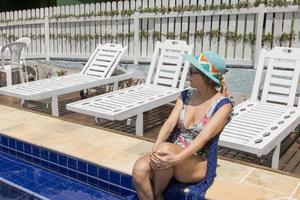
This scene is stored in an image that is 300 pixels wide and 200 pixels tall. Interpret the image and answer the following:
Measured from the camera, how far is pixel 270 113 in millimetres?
4211

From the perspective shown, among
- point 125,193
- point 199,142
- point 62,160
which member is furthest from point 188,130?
point 62,160

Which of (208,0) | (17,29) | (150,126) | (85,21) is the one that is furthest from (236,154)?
(17,29)

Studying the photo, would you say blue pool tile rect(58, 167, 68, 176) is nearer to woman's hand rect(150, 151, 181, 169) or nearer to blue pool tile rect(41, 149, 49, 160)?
blue pool tile rect(41, 149, 49, 160)

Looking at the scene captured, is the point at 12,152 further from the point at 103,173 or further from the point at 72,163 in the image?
the point at 103,173

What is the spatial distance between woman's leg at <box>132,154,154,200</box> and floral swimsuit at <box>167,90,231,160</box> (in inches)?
10.9

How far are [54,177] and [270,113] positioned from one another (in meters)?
2.60

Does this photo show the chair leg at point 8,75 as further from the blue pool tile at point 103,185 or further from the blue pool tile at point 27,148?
the blue pool tile at point 103,185

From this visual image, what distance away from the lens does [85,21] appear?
27.9ft

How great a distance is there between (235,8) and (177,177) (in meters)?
4.51

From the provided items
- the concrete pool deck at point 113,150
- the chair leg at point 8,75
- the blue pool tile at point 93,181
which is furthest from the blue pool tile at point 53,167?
the chair leg at point 8,75

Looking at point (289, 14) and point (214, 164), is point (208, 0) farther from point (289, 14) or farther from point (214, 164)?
point (214, 164)

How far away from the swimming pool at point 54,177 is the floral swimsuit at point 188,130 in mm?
625

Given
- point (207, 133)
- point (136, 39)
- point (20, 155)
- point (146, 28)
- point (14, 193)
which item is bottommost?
point (14, 193)

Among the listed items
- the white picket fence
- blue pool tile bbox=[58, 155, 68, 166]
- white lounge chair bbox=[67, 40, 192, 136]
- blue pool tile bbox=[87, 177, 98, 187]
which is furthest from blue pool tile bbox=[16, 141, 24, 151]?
the white picket fence
